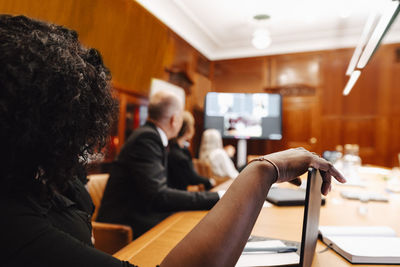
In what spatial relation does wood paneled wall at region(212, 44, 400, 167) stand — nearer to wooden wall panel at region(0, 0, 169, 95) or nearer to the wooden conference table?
wooden wall panel at region(0, 0, 169, 95)

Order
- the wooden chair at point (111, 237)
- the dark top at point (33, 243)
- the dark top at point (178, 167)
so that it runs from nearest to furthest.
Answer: the dark top at point (33, 243) → the wooden chair at point (111, 237) → the dark top at point (178, 167)

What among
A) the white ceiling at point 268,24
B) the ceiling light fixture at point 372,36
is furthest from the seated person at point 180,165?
the ceiling light fixture at point 372,36

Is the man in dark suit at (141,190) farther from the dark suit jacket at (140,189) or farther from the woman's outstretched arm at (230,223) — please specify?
the woman's outstretched arm at (230,223)

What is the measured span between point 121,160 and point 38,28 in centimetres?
113

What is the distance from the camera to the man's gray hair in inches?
71.3

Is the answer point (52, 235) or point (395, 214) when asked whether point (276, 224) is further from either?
point (52, 235)

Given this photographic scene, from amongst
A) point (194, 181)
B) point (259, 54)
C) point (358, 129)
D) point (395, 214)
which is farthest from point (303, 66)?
point (395, 214)

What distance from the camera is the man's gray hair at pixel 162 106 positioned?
5.94 feet

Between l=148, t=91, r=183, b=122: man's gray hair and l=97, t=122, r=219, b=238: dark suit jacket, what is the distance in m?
0.13

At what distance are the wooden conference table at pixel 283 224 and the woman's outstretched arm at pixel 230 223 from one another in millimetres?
192

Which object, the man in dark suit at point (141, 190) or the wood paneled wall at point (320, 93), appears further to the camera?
the wood paneled wall at point (320, 93)

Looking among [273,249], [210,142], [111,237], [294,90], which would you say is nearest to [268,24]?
[294,90]

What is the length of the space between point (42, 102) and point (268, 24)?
169 inches

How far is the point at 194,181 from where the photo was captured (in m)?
2.99
